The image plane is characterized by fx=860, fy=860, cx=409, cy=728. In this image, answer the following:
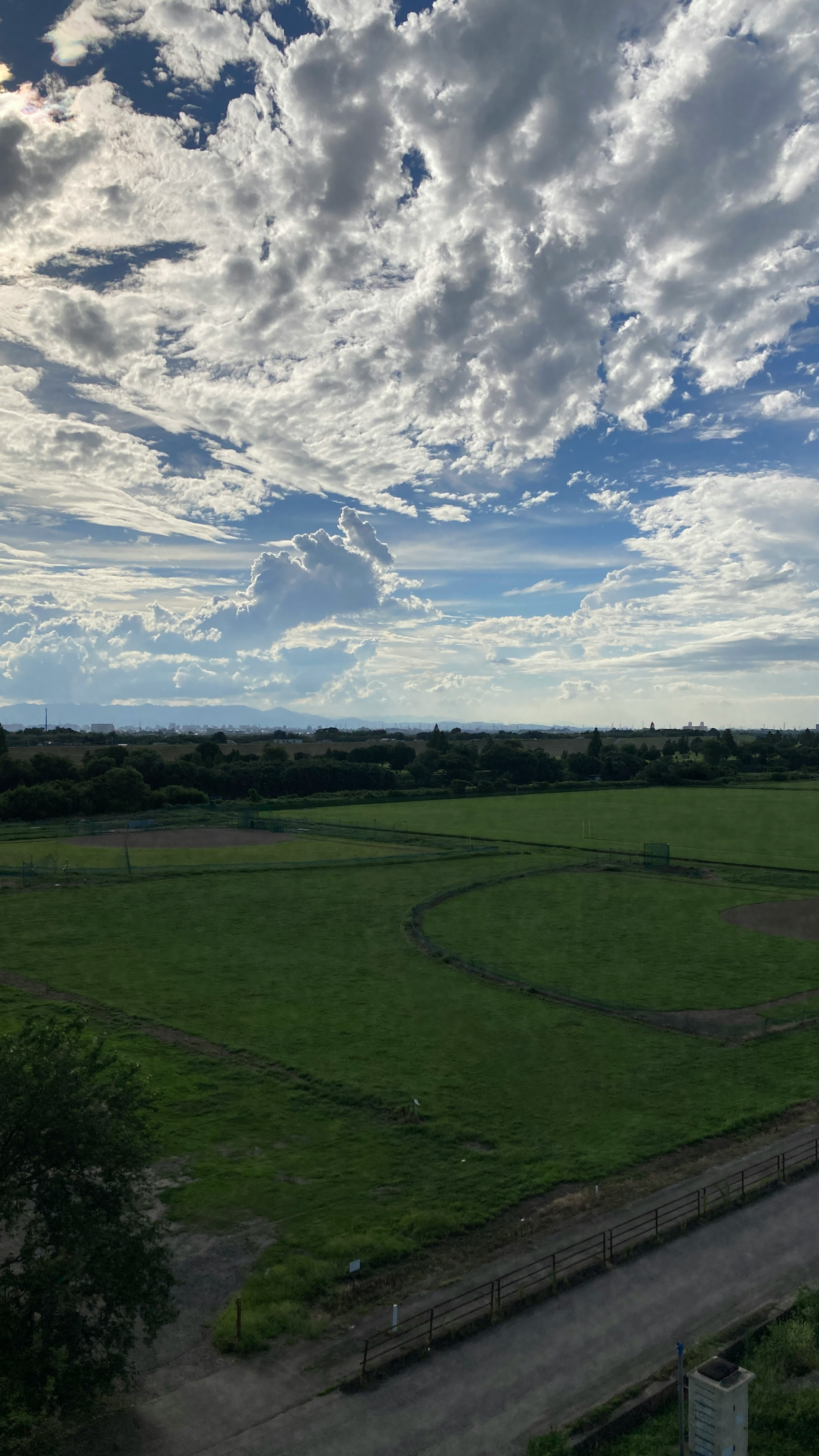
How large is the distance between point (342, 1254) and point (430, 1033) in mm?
16385

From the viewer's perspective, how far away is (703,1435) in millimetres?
13602

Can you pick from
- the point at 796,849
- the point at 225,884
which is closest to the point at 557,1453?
the point at 225,884

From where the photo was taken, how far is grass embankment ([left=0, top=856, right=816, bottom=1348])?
22.5 metres

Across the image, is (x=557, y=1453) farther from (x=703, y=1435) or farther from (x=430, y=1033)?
(x=430, y=1033)

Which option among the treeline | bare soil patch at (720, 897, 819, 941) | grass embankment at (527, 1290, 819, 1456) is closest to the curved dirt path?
bare soil patch at (720, 897, 819, 941)

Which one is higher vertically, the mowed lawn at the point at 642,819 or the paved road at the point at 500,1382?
the mowed lawn at the point at 642,819

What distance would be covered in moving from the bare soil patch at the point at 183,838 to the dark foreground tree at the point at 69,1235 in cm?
7715

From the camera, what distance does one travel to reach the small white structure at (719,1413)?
13.3 m

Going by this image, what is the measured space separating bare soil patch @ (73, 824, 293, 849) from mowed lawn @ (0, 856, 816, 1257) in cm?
3676

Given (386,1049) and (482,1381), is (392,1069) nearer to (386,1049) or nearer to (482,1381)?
(386,1049)

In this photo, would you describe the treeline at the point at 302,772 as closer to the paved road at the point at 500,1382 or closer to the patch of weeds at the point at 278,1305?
the patch of weeds at the point at 278,1305

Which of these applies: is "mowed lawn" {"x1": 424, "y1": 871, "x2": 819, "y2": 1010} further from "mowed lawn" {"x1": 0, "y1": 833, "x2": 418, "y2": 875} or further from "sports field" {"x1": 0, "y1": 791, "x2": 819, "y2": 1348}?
"mowed lawn" {"x1": 0, "y1": 833, "x2": 418, "y2": 875}

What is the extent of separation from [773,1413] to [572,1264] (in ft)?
17.2

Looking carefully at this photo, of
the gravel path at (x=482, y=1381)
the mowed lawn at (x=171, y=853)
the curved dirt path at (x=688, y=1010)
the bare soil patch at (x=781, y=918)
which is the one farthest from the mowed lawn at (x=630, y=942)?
the mowed lawn at (x=171, y=853)
